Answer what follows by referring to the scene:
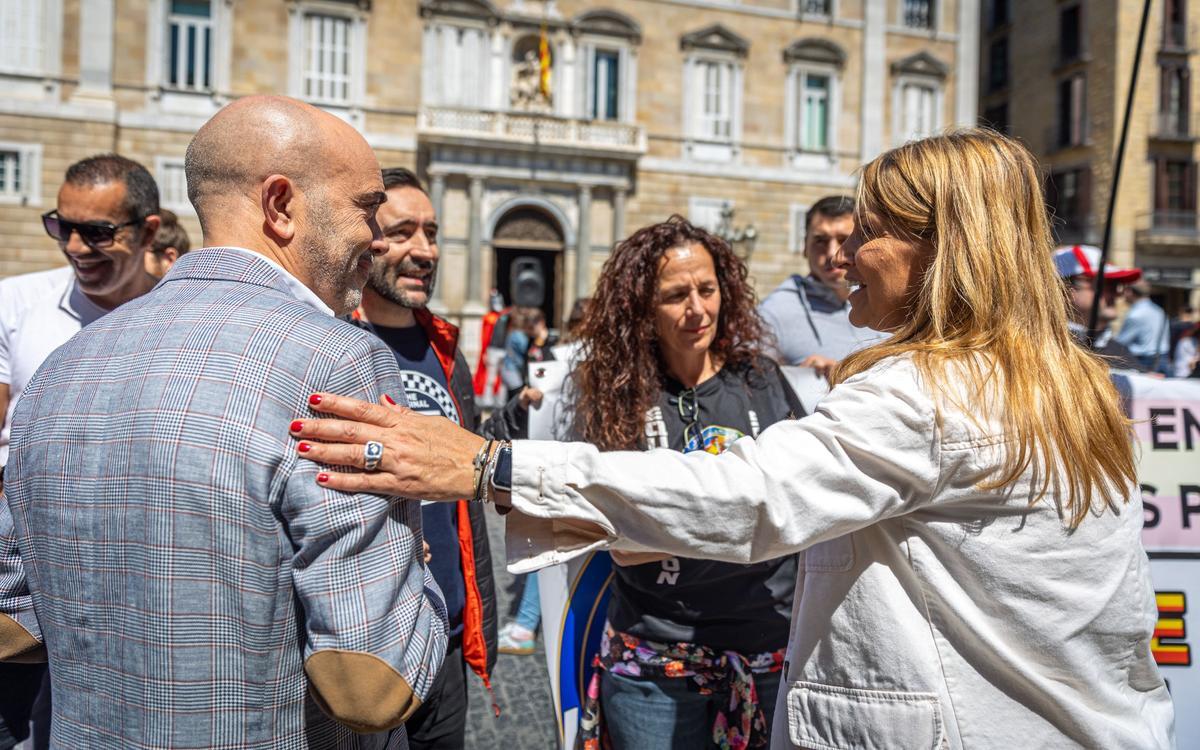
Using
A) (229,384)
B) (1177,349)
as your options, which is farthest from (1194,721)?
(1177,349)

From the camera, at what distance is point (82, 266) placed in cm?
249

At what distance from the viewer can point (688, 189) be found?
63.9ft

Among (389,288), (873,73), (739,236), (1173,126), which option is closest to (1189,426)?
(389,288)

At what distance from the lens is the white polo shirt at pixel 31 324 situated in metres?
2.52

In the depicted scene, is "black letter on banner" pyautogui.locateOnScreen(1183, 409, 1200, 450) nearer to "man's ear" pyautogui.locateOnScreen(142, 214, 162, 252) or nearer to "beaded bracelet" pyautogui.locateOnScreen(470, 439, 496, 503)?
"beaded bracelet" pyautogui.locateOnScreen(470, 439, 496, 503)

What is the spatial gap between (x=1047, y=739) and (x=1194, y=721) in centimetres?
198

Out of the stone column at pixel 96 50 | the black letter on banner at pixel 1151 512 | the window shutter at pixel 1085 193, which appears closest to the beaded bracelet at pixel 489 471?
the black letter on banner at pixel 1151 512

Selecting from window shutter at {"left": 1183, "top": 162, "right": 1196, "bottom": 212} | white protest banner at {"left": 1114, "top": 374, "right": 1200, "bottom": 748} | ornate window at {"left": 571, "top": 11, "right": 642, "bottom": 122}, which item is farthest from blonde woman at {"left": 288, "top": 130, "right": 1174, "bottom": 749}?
window shutter at {"left": 1183, "top": 162, "right": 1196, "bottom": 212}

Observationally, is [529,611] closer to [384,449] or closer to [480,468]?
[480,468]

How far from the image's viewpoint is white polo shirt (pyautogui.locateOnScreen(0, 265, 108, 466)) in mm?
2520

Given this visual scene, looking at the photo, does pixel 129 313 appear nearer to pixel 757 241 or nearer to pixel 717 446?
pixel 717 446

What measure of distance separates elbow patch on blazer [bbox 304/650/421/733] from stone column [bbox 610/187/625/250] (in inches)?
716

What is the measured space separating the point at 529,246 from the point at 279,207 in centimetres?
1770

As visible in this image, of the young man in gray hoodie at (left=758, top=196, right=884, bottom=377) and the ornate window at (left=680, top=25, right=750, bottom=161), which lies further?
the ornate window at (left=680, top=25, right=750, bottom=161)
